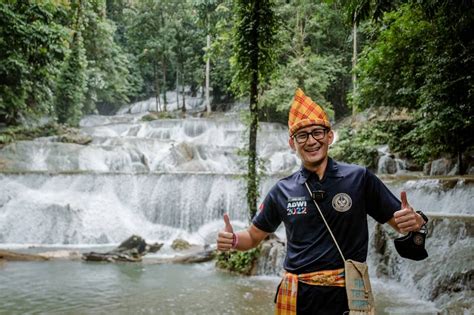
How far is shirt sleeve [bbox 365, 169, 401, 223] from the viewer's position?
6.85 feet

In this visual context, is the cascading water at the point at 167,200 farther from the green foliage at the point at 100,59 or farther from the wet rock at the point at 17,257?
the green foliage at the point at 100,59

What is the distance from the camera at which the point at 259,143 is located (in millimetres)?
22047

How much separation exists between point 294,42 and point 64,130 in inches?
509

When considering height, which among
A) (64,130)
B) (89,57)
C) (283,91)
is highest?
(89,57)

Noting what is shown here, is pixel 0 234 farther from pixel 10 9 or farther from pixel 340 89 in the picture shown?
pixel 340 89

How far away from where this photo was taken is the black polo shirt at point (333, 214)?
79.6 inches

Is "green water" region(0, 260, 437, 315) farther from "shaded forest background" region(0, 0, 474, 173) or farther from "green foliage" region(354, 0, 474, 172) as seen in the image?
"green foliage" region(354, 0, 474, 172)

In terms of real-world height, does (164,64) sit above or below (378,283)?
above

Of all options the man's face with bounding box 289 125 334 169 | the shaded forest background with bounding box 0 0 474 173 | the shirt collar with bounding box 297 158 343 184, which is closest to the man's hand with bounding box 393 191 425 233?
the shirt collar with bounding box 297 158 343 184

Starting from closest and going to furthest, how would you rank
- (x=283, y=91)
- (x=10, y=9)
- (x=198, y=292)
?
1. (x=198, y=292)
2. (x=10, y=9)
3. (x=283, y=91)

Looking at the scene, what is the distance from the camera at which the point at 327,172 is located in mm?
2148

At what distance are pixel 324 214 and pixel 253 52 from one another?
23.9 feet

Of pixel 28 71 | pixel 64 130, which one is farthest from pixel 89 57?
pixel 28 71

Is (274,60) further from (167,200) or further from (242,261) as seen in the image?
(167,200)
